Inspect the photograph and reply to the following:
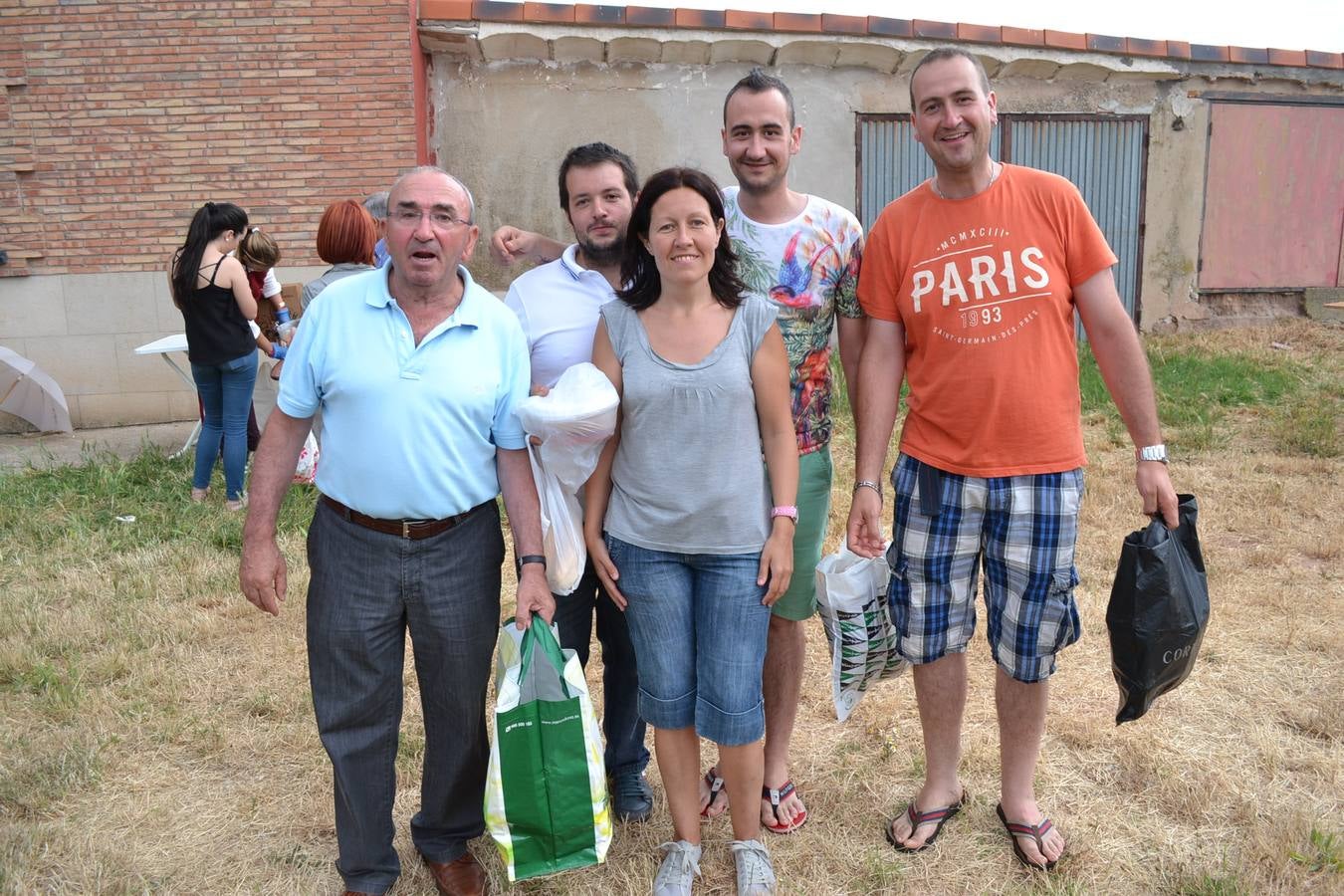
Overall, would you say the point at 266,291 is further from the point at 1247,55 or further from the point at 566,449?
the point at 1247,55

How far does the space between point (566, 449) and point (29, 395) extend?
6.98 meters

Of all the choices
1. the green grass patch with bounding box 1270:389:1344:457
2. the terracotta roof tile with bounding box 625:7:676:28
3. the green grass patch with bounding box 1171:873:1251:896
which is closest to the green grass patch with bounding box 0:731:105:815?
the green grass patch with bounding box 1171:873:1251:896

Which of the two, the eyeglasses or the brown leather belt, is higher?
the eyeglasses

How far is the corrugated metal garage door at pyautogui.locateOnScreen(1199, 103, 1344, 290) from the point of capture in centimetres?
1080

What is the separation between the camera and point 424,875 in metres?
2.76

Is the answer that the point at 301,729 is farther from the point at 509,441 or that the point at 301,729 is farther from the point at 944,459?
the point at 944,459

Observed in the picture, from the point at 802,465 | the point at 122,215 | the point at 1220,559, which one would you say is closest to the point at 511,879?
the point at 802,465

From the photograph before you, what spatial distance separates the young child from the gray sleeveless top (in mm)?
4276

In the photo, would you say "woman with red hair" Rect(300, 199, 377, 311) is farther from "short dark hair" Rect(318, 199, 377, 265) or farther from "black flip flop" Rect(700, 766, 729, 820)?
"black flip flop" Rect(700, 766, 729, 820)

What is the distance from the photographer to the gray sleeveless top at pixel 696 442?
2395mm

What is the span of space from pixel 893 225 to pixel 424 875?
213 centimetres

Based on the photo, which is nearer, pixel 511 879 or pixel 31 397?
pixel 511 879

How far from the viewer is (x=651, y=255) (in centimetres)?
252

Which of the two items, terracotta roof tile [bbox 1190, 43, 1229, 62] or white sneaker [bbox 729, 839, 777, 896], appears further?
terracotta roof tile [bbox 1190, 43, 1229, 62]
